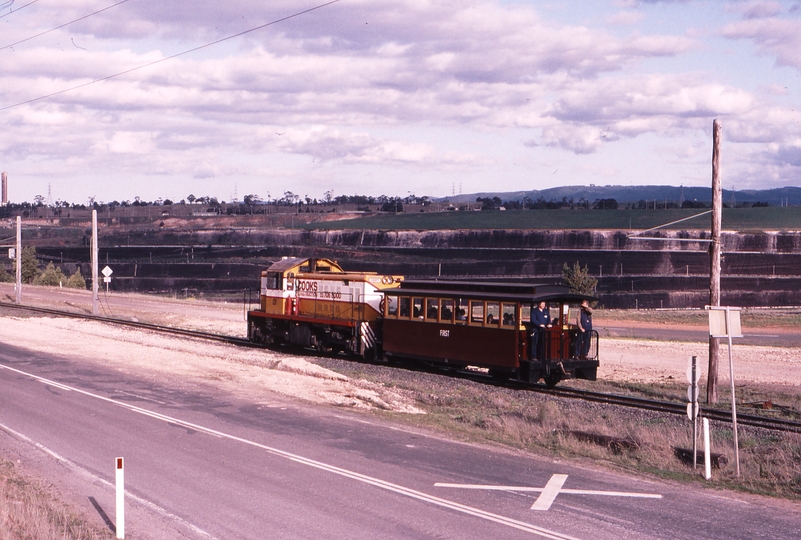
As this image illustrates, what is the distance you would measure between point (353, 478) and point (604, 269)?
71.6 meters

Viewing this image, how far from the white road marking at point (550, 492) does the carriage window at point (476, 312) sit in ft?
40.0

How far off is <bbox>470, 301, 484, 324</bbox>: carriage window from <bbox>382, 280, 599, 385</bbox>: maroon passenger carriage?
3 centimetres

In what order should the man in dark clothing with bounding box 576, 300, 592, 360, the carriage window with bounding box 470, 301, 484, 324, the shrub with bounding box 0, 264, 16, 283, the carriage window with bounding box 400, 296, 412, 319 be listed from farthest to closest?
the shrub with bounding box 0, 264, 16, 283 < the carriage window with bounding box 400, 296, 412, 319 < the carriage window with bounding box 470, 301, 484, 324 < the man in dark clothing with bounding box 576, 300, 592, 360

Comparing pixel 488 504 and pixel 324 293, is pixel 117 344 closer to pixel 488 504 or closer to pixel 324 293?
pixel 324 293

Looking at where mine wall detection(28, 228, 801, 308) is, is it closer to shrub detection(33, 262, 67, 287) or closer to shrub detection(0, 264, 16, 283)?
shrub detection(33, 262, 67, 287)

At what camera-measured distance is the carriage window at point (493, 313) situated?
2459cm

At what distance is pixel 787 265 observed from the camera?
77188 millimetres

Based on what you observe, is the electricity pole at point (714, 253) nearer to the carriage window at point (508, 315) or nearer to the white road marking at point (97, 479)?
the carriage window at point (508, 315)

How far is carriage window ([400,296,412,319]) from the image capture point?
93.6 feet

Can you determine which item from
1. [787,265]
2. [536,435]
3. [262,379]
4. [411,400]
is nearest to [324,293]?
[262,379]

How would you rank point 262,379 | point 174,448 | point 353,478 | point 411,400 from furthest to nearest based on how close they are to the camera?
point 262,379
point 411,400
point 174,448
point 353,478

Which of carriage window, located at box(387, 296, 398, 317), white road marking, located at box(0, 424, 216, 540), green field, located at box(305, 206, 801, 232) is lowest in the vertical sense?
white road marking, located at box(0, 424, 216, 540)

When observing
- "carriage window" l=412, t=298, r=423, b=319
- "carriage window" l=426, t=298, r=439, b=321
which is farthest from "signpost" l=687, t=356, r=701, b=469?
"carriage window" l=412, t=298, r=423, b=319

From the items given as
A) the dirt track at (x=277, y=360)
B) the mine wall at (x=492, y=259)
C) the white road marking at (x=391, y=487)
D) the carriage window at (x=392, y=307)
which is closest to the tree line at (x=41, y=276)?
the mine wall at (x=492, y=259)
